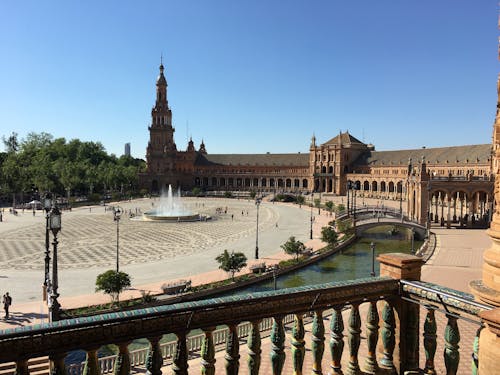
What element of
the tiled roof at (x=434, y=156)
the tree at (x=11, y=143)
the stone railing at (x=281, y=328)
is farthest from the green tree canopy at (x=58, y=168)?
the stone railing at (x=281, y=328)

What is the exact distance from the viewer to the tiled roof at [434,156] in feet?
241

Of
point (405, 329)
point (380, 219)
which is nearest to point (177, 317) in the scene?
point (405, 329)

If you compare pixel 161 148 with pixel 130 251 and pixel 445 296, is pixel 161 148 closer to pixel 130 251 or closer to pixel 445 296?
pixel 130 251

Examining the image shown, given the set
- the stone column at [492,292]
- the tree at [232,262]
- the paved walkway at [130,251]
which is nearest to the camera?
the stone column at [492,292]

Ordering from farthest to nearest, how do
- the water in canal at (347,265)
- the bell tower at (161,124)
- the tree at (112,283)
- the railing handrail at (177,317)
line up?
the bell tower at (161,124), the water in canal at (347,265), the tree at (112,283), the railing handrail at (177,317)

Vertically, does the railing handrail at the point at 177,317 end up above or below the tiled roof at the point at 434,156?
below

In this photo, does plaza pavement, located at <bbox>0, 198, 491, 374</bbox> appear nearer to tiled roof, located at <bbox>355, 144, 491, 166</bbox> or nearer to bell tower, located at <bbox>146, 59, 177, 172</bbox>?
tiled roof, located at <bbox>355, 144, 491, 166</bbox>

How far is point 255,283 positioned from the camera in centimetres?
2589

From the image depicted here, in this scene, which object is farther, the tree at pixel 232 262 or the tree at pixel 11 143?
the tree at pixel 11 143

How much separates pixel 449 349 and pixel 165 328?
11.5 ft

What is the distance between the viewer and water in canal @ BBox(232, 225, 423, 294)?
2664 centimetres

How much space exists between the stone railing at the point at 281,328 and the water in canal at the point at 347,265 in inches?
755

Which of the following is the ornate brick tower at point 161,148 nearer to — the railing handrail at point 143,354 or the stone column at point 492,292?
the railing handrail at point 143,354

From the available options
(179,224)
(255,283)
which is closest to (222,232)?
(179,224)
